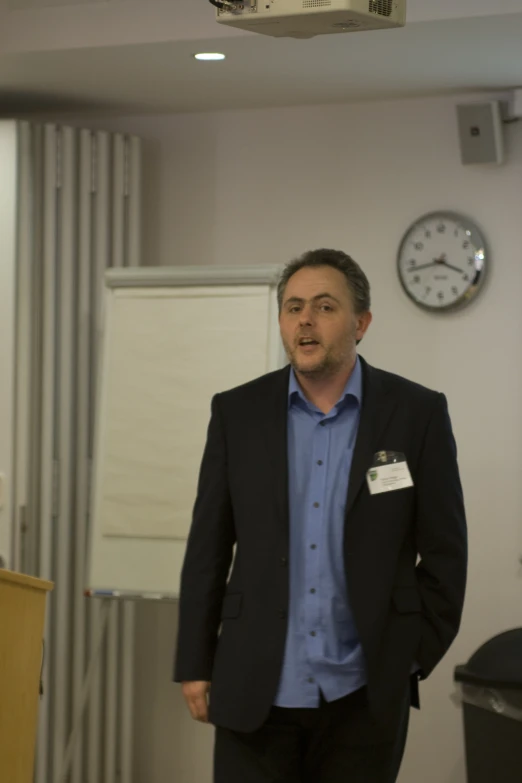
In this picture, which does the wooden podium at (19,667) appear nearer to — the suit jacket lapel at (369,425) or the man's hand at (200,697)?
the man's hand at (200,697)

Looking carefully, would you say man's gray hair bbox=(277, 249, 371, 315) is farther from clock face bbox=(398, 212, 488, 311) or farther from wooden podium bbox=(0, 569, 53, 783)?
clock face bbox=(398, 212, 488, 311)

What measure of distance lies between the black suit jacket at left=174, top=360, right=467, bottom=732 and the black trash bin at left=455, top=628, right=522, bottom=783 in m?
1.19

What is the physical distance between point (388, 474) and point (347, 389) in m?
0.24

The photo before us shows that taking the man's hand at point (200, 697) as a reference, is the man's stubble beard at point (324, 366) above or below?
above

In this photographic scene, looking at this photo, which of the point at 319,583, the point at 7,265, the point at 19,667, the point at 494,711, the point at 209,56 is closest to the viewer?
the point at 319,583

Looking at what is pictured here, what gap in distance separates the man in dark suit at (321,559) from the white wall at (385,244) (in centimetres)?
183

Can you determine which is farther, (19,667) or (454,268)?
(454,268)

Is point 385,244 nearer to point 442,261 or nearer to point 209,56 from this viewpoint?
point 442,261

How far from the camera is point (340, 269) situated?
9.05 ft

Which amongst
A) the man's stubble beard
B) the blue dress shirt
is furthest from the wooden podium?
the man's stubble beard

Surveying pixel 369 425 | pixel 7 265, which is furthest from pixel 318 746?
pixel 7 265

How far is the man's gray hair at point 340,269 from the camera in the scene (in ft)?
9.05

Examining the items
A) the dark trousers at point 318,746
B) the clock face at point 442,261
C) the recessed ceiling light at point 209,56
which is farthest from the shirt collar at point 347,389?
the clock face at point 442,261

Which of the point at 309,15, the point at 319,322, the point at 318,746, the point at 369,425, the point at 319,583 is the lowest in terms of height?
the point at 318,746
